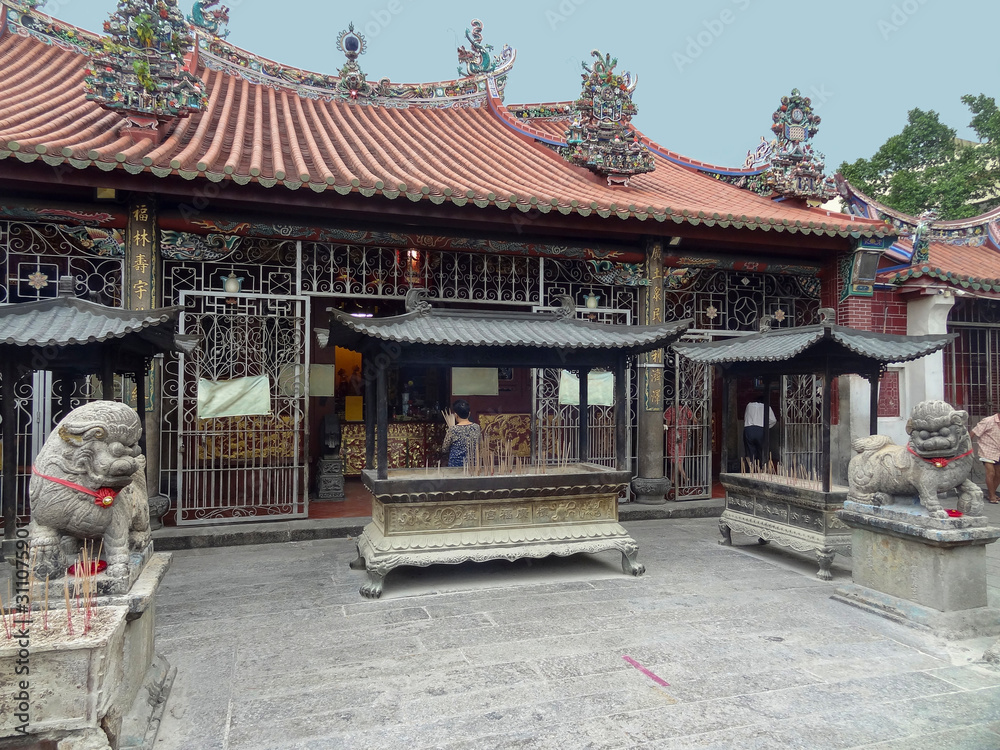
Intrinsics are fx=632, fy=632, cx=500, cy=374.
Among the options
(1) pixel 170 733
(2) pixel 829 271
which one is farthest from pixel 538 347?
(2) pixel 829 271

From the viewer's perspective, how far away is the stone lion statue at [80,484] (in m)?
2.94

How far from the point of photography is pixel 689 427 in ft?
28.1

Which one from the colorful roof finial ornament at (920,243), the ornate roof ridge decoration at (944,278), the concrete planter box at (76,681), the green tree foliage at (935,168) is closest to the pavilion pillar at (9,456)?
the concrete planter box at (76,681)

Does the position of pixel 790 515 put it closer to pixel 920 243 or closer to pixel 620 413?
pixel 620 413

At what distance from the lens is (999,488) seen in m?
9.78

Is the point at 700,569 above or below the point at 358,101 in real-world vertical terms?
below

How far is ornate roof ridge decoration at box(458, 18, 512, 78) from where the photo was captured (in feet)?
37.1

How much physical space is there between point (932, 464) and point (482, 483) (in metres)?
3.40

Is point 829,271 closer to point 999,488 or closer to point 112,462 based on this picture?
point 999,488

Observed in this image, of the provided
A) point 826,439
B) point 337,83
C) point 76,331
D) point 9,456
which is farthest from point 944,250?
point 9,456

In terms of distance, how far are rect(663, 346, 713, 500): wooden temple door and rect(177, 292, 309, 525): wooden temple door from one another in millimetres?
4804

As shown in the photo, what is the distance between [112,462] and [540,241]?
5855 millimetres

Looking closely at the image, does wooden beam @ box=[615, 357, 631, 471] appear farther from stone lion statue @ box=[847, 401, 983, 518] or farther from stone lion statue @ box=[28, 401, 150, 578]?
stone lion statue @ box=[28, 401, 150, 578]

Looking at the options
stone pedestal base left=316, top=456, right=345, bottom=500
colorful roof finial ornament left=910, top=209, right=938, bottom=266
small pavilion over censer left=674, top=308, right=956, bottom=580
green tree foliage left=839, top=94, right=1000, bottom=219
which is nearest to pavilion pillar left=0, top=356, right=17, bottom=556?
stone pedestal base left=316, top=456, right=345, bottom=500
